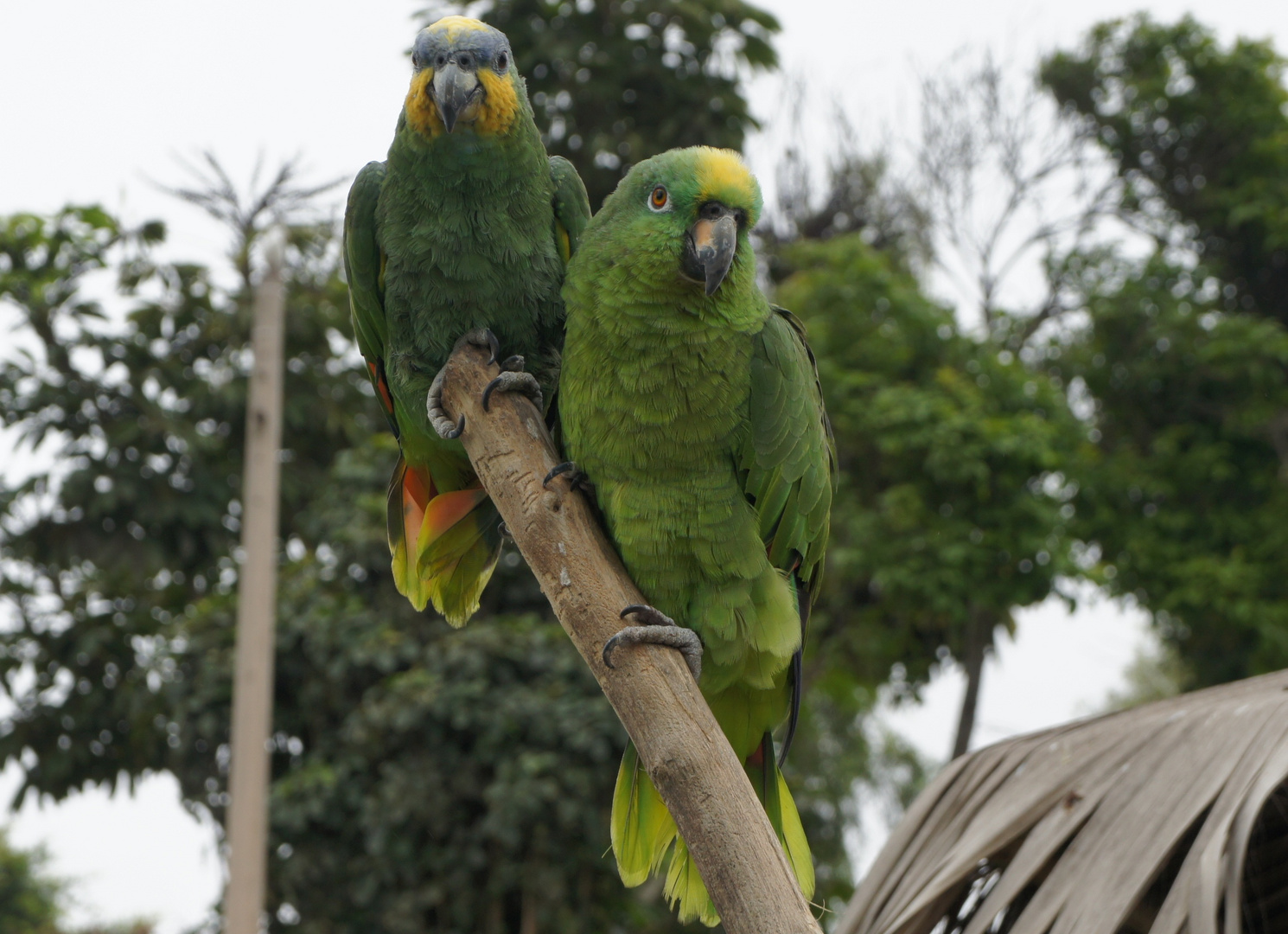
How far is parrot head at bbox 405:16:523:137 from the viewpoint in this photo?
177 cm

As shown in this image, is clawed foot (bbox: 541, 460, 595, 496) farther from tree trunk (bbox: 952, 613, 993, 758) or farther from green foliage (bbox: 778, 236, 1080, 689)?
tree trunk (bbox: 952, 613, 993, 758)

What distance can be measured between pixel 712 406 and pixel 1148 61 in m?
12.0

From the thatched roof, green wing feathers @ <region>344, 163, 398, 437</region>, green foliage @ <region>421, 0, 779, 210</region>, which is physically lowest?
the thatched roof

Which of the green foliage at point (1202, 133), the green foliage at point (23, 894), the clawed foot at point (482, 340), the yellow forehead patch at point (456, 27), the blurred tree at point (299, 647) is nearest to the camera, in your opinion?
the yellow forehead patch at point (456, 27)

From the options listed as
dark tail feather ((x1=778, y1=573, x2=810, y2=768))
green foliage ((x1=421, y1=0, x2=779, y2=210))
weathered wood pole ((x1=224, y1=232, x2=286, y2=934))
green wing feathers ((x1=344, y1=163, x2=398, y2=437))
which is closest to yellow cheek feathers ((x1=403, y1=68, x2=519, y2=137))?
green wing feathers ((x1=344, y1=163, x2=398, y2=437))

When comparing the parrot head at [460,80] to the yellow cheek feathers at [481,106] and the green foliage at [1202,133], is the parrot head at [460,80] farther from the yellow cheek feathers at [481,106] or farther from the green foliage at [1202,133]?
the green foliage at [1202,133]

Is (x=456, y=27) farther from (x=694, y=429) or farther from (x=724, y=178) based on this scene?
(x=694, y=429)

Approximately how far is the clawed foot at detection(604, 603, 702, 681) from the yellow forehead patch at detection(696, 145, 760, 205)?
2.17 feet

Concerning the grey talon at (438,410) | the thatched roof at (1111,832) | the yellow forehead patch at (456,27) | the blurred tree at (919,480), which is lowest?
the thatched roof at (1111,832)

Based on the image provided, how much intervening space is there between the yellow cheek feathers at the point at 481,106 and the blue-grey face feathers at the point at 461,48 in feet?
0.06

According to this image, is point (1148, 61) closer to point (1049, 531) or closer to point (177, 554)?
point (1049, 531)

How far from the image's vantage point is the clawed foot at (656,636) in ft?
5.55

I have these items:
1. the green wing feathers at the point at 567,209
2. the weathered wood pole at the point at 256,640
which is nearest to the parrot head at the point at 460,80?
the green wing feathers at the point at 567,209

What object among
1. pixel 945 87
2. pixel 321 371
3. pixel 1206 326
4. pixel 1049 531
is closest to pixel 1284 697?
pixel 1049 531
